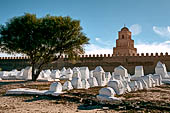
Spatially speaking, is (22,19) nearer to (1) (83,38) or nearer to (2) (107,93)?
(1) (83,38)

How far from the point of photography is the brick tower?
110 ft

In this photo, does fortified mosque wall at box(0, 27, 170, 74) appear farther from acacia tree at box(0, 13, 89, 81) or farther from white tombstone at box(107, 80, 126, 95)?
white tombstone at box(107, 80, 126, 95)

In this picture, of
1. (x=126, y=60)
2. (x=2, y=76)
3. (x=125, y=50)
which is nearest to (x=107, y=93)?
(x=2, y=76)

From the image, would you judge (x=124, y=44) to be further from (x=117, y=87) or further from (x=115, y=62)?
(x=117, y=87)

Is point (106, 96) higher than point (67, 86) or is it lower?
lower

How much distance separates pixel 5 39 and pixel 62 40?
16.5 ft

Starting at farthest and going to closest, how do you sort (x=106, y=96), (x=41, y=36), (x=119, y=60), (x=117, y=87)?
(x=119, y=60)
(x=41, y=36)
(x=117, y=87)
(x=106, y=96)

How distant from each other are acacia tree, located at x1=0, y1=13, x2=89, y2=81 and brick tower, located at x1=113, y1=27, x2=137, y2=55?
755 inches

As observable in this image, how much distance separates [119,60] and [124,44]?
811 centimetres

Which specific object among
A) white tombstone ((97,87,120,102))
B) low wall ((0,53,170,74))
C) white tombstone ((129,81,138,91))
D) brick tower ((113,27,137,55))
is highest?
brick tower ((113,27,137,55))

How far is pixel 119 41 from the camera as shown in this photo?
1384 inches

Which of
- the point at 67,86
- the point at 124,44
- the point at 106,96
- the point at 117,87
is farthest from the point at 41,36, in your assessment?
the point at 124,44

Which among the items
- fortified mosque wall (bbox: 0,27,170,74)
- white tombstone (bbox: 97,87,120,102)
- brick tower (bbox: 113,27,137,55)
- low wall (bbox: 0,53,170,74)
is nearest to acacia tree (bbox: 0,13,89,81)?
white tombstone (bbox: 97,87,120,102)

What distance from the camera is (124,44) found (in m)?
34.2
